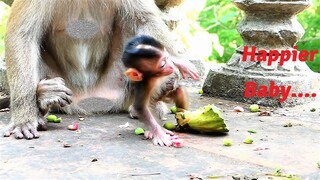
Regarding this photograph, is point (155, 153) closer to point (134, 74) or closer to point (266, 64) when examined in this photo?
point (134, 74)

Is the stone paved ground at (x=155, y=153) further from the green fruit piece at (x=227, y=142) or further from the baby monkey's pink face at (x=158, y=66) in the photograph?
the baby monkey's pink face at (x=158, y=66)

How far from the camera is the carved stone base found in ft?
14.1

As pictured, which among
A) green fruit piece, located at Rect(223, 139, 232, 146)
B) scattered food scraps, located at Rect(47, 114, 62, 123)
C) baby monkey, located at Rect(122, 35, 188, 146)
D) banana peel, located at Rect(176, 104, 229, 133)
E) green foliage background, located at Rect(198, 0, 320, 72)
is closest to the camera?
baby monkey, located at Rect(122, 35, 188, 146)

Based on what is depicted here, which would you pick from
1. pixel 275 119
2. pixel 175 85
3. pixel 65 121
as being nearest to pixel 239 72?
pixel 275 119

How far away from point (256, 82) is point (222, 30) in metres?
3.48

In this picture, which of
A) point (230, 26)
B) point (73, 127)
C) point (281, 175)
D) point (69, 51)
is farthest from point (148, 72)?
point (230, 26)

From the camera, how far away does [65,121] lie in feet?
12.5

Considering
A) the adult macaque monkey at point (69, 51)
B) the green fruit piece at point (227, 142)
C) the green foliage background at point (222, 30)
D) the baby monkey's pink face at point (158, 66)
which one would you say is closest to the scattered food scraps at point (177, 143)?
the green fruit piece at point (227, 142)

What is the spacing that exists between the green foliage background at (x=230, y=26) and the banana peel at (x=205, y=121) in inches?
129

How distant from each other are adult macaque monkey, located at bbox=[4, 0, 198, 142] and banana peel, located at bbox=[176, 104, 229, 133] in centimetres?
22

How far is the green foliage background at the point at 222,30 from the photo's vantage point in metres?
6.53

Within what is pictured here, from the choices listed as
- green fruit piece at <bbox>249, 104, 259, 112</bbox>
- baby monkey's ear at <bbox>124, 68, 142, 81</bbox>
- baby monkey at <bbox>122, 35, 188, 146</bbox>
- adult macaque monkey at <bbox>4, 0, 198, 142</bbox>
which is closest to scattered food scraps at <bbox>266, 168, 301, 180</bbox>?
baby monkey at <bbox>122, 35, 188, 146</bbox>

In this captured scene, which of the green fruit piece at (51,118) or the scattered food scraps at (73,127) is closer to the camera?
the scattered food scraps at (73,127)

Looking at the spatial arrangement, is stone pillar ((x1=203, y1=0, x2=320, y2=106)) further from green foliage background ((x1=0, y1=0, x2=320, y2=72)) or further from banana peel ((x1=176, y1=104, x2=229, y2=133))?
green foliage background ((x1=0, y1=0, x2=320, y2=72))
